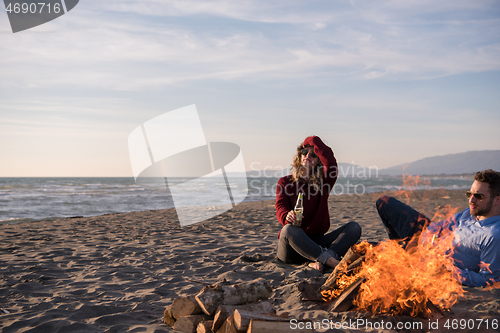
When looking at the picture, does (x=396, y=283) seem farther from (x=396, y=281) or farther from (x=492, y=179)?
(x=492, y=179)

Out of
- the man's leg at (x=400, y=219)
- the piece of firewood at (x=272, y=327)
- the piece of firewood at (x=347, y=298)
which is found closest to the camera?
the piece of firewood at (x=272, y=327)

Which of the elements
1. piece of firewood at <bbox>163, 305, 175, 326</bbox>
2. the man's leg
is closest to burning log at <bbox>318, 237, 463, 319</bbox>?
the man's leg

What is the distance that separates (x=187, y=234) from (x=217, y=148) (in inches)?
101

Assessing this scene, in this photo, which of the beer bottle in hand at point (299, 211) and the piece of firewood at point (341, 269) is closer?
the piece of firewood at point (341, 269)

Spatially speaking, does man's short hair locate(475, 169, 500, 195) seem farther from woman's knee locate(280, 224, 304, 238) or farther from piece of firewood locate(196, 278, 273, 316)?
piece of firewood locate(196, 278, 273, 316)

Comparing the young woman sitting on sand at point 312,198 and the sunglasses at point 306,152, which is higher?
the sunglasses at point 306,152

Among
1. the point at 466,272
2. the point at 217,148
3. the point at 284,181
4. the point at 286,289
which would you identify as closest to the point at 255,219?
the point at 217,148

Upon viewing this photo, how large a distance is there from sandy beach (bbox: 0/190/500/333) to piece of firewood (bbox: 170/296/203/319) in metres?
0.18

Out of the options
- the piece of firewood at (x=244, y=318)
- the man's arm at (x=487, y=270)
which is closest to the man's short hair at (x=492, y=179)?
the man's arm at (x=487, y=270)

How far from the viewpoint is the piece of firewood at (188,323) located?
109 inches

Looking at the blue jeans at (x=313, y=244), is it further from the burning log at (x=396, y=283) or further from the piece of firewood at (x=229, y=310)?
the piece of firewood at (x=229, y=310)

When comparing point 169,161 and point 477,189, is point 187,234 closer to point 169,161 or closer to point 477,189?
point 169,161

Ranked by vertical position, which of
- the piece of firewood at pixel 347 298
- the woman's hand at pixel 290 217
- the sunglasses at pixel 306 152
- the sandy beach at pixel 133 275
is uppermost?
the sunglasses at pixel 306 152

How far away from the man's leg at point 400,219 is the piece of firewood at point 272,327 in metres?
1.87
